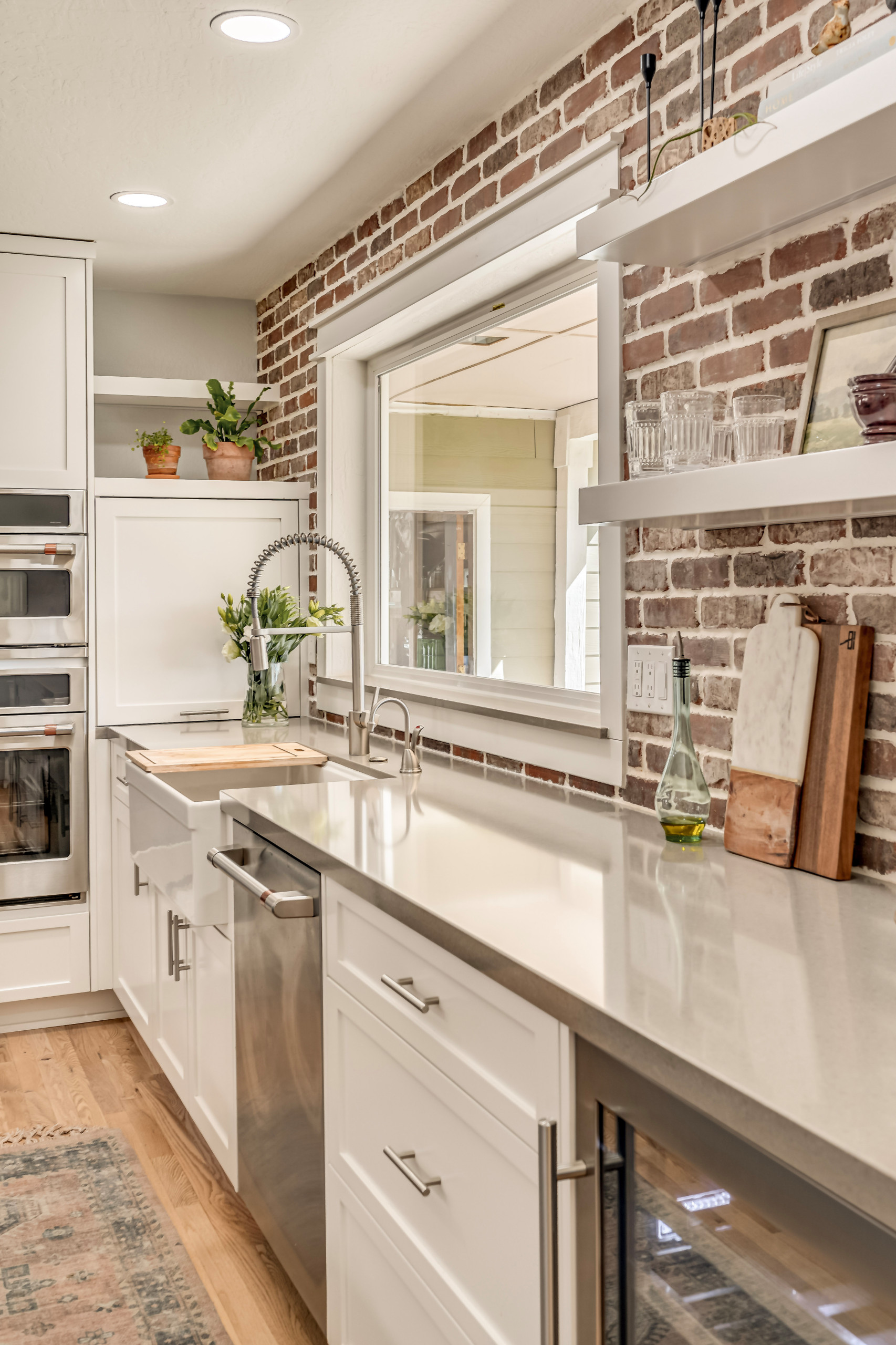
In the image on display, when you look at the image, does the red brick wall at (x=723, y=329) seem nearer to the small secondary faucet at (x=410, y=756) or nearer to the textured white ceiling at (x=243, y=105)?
the textured white ceiling at (x=243, y=105)

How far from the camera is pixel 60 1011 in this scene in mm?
3793

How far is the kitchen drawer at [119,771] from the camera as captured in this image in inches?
140

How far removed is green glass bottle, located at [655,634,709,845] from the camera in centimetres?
175

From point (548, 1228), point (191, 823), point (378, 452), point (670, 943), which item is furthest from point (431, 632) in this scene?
point (548, 1228)

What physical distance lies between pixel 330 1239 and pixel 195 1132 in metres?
1.20

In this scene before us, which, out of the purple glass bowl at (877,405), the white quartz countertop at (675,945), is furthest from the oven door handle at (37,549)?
the purple glass bowl at (877,405)

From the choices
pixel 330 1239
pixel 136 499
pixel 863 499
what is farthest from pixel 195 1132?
pixel 863 499

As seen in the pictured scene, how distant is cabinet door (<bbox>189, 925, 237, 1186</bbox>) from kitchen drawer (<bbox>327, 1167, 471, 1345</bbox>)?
1.79 feet

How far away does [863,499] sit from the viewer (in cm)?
132

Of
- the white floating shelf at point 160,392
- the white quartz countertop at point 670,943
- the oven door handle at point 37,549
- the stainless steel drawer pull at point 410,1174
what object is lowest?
the stainless steel drawer pull at point 410,1174

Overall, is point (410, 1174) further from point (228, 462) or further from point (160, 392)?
point (160, 392)

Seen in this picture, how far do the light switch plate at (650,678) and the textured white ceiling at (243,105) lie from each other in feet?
3.95

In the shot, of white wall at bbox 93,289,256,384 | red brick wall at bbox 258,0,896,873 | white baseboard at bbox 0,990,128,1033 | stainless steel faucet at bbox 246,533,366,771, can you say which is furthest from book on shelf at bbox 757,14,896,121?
white baseboard at bbox 0,990,128,1033

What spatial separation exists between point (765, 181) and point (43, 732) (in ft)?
9.58
